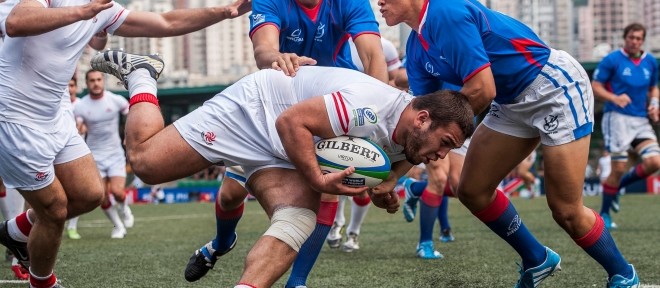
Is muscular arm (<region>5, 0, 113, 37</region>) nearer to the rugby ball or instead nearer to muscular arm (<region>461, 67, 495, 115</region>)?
the rugby ball

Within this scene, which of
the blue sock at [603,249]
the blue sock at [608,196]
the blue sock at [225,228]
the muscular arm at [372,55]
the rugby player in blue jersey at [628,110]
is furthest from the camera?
the blue sock at [608,196]

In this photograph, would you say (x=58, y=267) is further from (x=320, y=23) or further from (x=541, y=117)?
(x=541, y=117)

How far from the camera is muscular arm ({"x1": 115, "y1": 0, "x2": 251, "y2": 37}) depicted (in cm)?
614

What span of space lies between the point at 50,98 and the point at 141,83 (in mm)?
792

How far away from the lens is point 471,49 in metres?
4.85

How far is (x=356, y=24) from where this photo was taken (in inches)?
253

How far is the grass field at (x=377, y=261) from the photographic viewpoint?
6789 millimetres

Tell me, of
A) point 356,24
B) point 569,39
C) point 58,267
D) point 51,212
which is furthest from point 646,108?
point 569,39

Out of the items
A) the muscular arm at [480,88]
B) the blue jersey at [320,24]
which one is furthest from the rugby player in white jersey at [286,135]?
the blue jersey at [320,24]

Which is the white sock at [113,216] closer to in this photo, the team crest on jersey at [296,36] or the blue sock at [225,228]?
the blue sock at [225,228]

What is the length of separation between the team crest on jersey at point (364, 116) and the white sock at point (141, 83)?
1.40 meters

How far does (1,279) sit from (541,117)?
436cm

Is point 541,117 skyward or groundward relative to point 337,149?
groundward

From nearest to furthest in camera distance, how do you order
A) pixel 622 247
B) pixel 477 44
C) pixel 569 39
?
pixel 477 44
pixel 622 247
pixel 569 39
